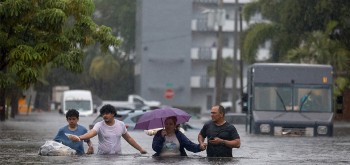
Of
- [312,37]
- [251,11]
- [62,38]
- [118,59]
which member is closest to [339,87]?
[312,37]

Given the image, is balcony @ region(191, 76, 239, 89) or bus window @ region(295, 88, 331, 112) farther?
balcony @ region(191, 76, 239, 89)

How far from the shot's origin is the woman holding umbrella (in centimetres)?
1972

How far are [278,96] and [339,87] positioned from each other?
991 inches

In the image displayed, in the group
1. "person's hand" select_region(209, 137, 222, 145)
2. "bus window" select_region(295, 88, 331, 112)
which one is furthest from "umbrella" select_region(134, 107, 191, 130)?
"bus window" select_region(295, 88, 331, 112)

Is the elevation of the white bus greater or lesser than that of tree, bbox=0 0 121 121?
lesser

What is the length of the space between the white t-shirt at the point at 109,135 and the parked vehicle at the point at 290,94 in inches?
672

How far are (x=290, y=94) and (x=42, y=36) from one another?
370 inches

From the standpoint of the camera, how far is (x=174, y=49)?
102 m

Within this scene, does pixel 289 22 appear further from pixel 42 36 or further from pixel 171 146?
pixel 171 146

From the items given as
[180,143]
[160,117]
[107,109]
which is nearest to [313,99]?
[160,117]

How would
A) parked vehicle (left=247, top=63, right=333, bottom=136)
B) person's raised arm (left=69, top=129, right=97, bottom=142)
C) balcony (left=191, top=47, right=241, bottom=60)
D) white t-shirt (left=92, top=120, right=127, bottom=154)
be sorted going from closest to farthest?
person's raised arm (left=69, top=129, right=97, bottom=142)
white t-shirt (left=92, top=120, right=127, bottom=154)
parked vehicle (left=247, top=63, right=333, bottom=136)
balcony (left=191, top=47, right=241, bottom=60)

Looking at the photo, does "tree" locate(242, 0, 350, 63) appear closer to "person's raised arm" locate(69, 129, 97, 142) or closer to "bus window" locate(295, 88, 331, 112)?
"bus window" locate(295, 88, 331, 112)

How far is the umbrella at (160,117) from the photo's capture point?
790 inches

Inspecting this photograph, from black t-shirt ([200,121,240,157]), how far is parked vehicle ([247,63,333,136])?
1717 cm
